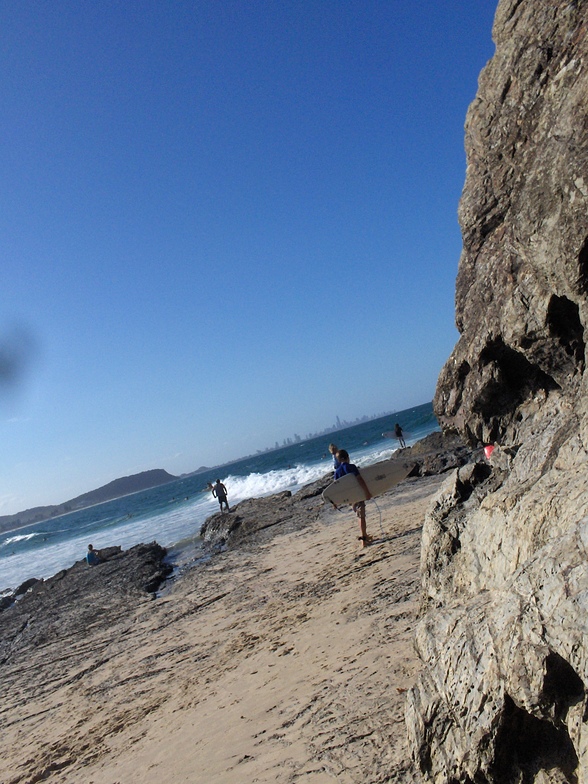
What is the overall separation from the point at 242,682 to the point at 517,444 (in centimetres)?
418

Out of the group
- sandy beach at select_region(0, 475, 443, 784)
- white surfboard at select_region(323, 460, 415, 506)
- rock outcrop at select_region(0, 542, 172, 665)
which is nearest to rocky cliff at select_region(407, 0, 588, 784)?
sandy beach at select_region(0, 475, 443, 784)

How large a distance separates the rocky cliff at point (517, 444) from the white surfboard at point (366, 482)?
4.81 meters

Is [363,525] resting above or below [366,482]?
below

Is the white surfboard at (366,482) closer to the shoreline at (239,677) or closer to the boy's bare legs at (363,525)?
the boy's bare legs at (363,525)

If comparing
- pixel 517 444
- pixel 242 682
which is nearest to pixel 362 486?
pixel 242 682

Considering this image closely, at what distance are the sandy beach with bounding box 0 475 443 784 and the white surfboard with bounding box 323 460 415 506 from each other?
1007 millimetres

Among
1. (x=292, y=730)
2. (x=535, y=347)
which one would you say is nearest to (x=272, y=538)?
(x=292, y=730)

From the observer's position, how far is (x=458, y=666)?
3365 mm

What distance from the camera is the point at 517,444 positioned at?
525cm

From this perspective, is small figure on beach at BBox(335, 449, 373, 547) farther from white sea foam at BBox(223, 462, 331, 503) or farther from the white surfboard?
white sea foam at BBox(223, 462, 331, 503)

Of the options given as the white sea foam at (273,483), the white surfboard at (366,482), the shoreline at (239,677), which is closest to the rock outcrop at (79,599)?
the shoreline at (239,677)

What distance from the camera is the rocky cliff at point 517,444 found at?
115 inches

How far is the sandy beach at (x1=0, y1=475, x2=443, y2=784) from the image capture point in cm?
467

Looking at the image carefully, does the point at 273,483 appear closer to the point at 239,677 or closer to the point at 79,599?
the point at 79,599
